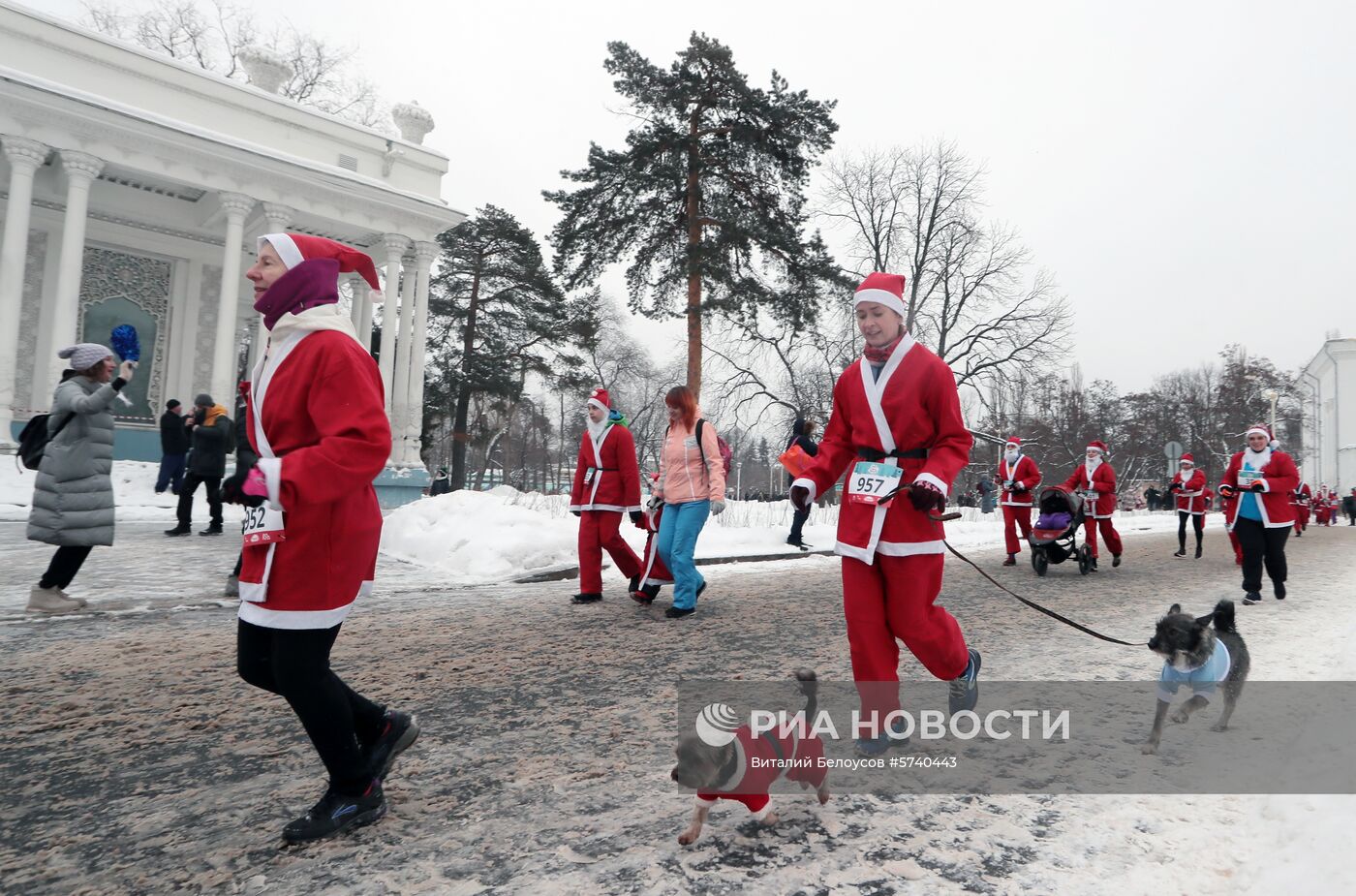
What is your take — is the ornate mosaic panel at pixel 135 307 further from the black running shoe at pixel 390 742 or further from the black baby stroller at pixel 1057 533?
the black running shoe at pixel 390 742

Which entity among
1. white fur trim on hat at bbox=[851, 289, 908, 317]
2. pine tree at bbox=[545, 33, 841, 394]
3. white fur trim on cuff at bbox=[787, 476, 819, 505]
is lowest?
white fur trim on cuff at bbox=[787, 476, 819, 505]

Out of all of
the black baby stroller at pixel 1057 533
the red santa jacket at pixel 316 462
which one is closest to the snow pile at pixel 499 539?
the black baby stroller at pixel 1057 533

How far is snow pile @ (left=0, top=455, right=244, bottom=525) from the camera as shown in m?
14.2

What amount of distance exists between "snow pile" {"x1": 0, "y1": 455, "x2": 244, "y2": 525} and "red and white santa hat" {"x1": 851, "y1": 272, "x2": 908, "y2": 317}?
13516 mm

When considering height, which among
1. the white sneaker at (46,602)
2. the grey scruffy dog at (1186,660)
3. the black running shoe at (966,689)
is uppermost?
the grey scruffy dog at (1186,660)

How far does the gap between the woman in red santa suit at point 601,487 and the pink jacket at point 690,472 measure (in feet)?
1.33

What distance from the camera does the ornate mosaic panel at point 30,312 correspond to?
19094mm

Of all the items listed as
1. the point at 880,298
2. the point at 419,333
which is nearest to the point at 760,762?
the point at 880,298

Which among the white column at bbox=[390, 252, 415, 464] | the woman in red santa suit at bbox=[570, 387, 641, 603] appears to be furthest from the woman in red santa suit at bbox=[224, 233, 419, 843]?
the white column at bbox=[390, 252, 415, 464]

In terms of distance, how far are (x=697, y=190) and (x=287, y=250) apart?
762 inches

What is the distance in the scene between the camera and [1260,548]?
837cm

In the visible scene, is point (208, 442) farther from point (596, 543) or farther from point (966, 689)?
point (966, 689)

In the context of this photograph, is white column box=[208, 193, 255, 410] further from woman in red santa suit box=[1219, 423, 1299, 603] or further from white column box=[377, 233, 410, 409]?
woman in red santa suit box=[1219, 423, 1299, 603]

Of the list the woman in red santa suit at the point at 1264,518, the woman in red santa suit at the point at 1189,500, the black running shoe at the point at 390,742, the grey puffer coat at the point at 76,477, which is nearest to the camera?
the black running shoe at the point at 390,742
